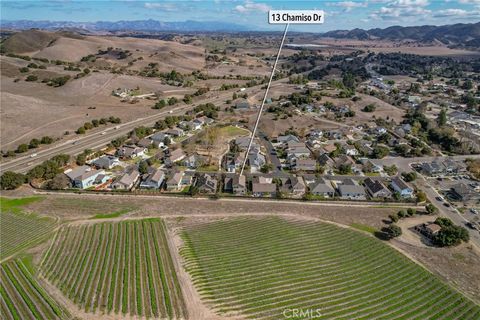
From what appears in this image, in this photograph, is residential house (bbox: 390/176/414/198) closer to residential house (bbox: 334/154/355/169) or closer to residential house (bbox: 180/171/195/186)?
residential house (bbox: 334/154/355/169)

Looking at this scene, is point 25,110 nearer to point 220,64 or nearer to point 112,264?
point 112,264

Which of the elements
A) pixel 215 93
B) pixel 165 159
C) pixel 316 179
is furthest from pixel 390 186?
pixel 215 93

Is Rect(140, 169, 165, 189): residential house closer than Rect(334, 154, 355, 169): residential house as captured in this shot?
Yes

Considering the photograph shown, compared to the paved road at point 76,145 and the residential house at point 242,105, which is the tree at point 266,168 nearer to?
the paved road at point 76,145

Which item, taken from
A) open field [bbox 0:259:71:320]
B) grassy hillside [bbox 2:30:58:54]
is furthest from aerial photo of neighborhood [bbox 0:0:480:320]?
grassy hillside [bbox 2:30:58:54]

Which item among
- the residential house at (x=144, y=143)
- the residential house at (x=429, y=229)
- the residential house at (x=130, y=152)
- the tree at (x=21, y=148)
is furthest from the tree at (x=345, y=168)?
the tree at (x=21, y=148)

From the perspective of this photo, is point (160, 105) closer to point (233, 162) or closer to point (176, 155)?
point (176, 155)

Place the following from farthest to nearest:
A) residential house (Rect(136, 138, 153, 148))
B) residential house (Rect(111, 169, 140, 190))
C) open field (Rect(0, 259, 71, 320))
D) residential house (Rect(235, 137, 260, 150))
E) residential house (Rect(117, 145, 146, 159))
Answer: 1. residential house (Rect(136, 138, 153, 148))
2. residential house (Rect(235, 137, 260, 150))
3. residential house (Rect(117, 145, 146, 159))
4. residential house (Rect(111, 169, 140, 190))
5. open field (Rect(0, 259, 71, 320))

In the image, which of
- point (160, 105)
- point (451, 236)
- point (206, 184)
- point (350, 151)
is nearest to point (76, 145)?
point (160, 105)
